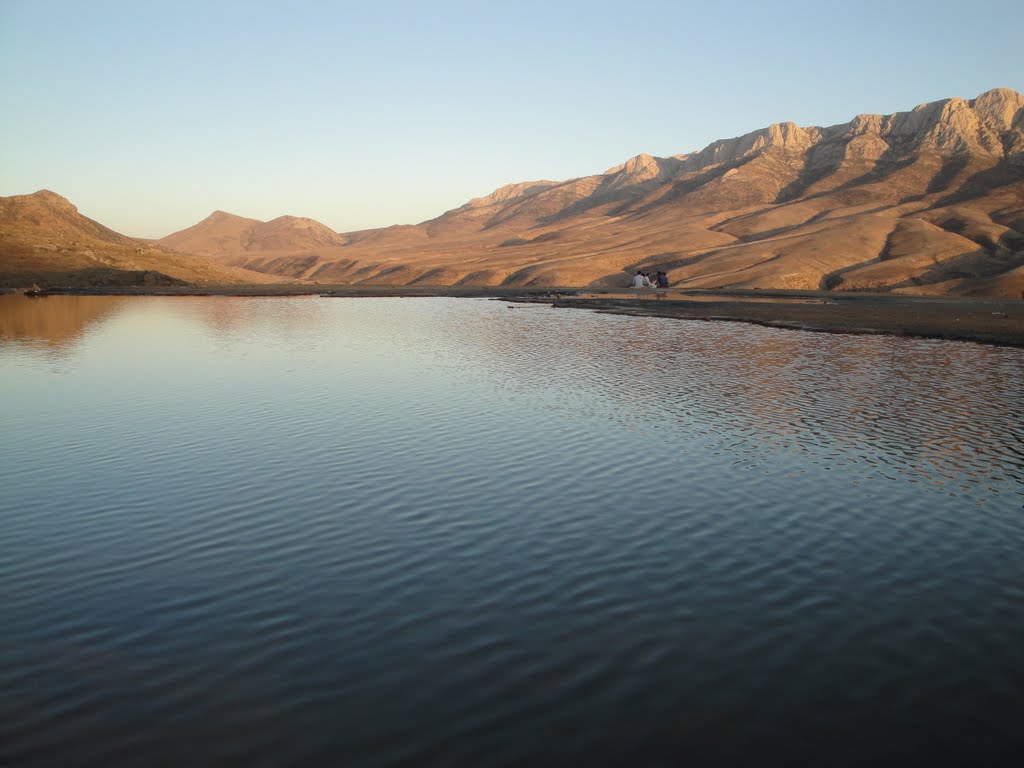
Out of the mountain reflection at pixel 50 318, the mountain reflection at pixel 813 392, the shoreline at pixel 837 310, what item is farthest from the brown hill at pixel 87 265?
the mountain reflection at pixel 813 392

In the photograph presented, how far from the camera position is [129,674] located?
10211 millimetres

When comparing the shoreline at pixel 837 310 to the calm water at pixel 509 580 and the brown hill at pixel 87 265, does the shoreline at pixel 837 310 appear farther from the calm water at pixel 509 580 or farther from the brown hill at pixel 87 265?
the calm water at pixel 509 580

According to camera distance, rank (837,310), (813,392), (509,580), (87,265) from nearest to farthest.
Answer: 1. (509,580)
2. (813,392)
3. (837,310)
4. (87,265)

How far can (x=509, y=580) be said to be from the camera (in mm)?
13312

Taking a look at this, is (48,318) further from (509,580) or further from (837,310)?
(837,310)

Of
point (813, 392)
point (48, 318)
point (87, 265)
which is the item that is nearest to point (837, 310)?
point (813, 392)

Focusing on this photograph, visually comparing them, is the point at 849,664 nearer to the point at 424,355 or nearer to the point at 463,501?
the point at 463,501

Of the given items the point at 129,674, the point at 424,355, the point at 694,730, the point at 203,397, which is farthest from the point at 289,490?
the point at 424,355

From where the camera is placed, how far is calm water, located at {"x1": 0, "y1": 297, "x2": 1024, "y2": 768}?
920cm

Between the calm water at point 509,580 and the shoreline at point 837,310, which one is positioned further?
the shoreline at point 837,310

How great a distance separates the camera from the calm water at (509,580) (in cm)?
920

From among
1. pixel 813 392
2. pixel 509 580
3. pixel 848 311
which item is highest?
pixel 848 311

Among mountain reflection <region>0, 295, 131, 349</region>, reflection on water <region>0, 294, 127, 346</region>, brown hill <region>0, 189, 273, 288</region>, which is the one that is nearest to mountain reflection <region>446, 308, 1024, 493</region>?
mountain reflection <region>0, 295, 131, 349</region>

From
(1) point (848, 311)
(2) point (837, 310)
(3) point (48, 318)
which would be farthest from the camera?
(2) point (837, 310)
